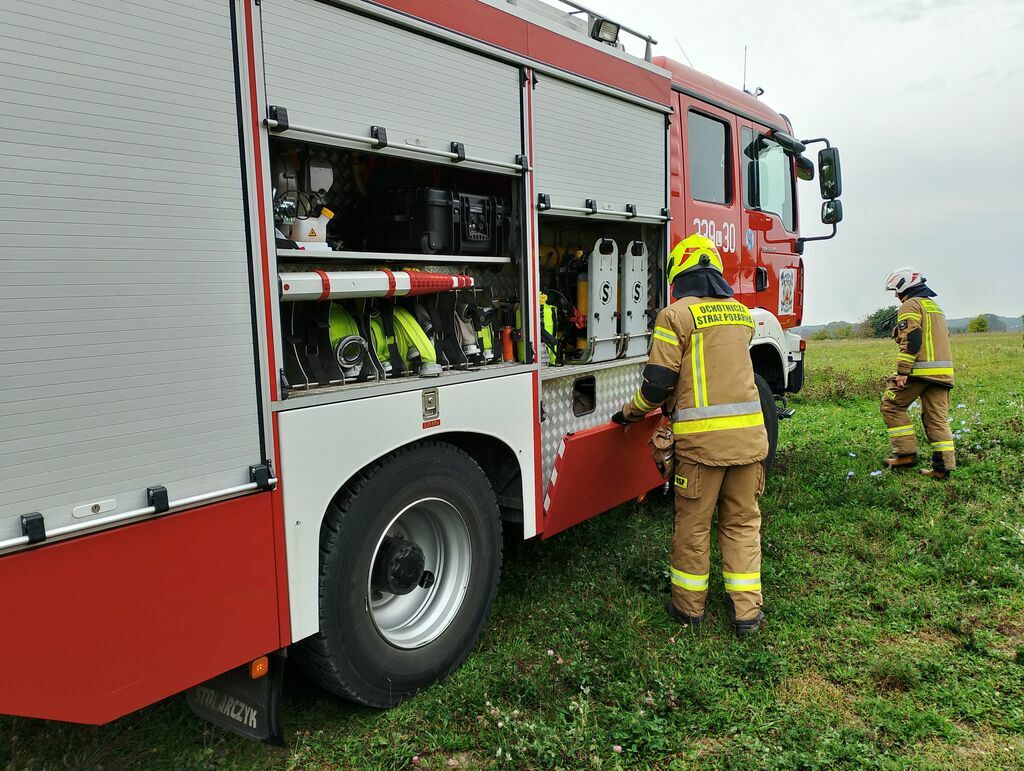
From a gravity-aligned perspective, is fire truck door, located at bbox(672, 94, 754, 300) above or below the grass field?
above

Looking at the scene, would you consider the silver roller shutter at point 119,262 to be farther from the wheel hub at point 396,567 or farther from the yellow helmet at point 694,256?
the yellow helmet at point 694,256

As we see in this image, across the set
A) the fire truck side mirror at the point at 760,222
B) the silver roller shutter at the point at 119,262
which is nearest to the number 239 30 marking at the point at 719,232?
the fire truck side mirror at the point at 760,222

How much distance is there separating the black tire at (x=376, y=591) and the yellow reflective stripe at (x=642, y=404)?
0.96 m

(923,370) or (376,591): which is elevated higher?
(923,370)

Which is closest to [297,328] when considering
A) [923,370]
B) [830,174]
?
[830,174]

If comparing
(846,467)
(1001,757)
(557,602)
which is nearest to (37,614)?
(557,602)

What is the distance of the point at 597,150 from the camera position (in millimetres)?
3885

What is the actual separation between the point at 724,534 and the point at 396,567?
1.80 meters

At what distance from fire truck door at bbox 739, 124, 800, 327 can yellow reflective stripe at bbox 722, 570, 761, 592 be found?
8.30 ft

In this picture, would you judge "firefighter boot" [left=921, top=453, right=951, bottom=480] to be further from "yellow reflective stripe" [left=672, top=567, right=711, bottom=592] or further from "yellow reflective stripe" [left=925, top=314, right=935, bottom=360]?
"yellow reflective stripe" [left=672, top=567, right=711, bottom=592]

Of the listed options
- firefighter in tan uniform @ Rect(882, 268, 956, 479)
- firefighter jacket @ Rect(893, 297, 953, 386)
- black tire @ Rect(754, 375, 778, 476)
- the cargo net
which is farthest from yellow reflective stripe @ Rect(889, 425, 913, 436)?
the cargo net

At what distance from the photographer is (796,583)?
4.15 meters

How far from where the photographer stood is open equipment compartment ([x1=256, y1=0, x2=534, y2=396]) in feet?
8.41

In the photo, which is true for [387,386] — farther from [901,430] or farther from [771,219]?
[901,430]
